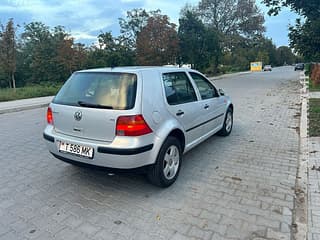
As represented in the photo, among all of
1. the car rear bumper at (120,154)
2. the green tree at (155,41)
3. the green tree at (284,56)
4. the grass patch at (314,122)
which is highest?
the green tree at (284,56)

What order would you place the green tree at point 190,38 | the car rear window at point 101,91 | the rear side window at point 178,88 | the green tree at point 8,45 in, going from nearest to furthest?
the car rear window at point 101,91 → the rear side window at point 178,88 → the green tree at point 8,45 → the green tree at point 190,38

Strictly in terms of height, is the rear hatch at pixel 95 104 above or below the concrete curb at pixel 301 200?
above

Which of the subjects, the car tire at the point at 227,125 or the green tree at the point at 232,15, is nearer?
the car tire at the point at 227,125

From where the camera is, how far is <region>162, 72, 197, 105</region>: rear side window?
11.4ft

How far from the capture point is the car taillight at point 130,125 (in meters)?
2.87

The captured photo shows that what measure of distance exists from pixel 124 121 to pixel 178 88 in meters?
1.22

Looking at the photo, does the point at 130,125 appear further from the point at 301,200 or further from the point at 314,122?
the point at 314,122

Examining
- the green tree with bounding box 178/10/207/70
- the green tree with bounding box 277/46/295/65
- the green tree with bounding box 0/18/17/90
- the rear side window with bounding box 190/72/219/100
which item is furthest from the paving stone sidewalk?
the green tree with bounding box 277/46/295/65

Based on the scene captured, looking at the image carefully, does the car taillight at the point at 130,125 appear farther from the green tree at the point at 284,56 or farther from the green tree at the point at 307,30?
the green tree at the point at 284,56

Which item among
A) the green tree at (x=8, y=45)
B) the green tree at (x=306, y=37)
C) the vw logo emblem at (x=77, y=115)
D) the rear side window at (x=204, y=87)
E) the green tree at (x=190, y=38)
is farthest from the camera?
the green tree at (x=190, y=38)

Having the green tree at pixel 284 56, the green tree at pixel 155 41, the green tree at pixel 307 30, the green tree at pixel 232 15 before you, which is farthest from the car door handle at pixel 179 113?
the green tree at pixel 284 56

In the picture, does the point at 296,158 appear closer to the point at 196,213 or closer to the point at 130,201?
the point at 196,213

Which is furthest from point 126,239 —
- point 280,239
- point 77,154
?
point 280,239

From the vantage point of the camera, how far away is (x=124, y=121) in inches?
113
